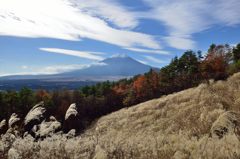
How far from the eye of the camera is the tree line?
73.4 meters

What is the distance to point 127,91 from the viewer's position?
84.1m

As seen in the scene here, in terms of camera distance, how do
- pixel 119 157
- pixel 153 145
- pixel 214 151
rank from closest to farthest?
1. pixel 214 151
2. pixel 119 157
3. pixel 153 145

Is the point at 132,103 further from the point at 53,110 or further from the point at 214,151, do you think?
the point at 214,151

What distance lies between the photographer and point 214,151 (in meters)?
8.09

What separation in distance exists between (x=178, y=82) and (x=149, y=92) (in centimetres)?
746

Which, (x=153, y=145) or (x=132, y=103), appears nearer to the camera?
(x=153, y=145)

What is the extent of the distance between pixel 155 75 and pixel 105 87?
13.3 m

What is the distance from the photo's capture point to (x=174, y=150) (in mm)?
9148

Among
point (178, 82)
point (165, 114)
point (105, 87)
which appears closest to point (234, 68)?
point (178, 82)

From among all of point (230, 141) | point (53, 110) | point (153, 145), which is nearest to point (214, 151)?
point (230, 141)

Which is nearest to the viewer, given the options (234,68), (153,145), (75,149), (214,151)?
(214,151)

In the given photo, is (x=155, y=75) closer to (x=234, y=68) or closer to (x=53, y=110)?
(x=234, y=68)

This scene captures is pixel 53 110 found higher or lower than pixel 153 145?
lower

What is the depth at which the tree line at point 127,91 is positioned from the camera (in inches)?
2889
